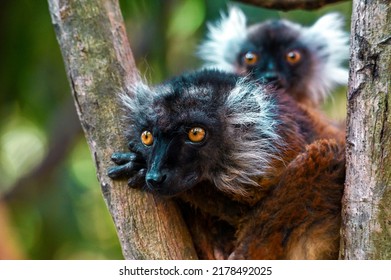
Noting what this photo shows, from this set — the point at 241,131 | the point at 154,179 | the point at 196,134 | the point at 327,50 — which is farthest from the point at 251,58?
the point at 154,179

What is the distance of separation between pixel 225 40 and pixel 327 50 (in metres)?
1.43

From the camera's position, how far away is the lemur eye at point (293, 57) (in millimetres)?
7606

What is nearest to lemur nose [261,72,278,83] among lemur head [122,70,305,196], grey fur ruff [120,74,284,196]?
lemur head [122,70,305,196]

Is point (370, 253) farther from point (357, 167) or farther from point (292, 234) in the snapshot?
point (292, 234)

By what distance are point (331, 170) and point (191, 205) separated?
112 centimetres

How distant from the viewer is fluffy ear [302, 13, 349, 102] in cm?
814

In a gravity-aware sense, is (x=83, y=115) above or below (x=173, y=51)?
below

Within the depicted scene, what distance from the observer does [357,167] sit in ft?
12.4

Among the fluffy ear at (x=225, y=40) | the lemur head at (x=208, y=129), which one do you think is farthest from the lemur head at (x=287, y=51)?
the lemur head at (x=208, y=129)

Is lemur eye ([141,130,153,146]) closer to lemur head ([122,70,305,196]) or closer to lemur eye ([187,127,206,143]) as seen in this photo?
lemur head ([122,70,305,196])

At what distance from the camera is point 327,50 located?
8.42 metres

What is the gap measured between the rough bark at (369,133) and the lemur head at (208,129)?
1024 mm

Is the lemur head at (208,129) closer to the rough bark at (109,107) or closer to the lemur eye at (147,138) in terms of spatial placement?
the lemur eye at (147,138)
